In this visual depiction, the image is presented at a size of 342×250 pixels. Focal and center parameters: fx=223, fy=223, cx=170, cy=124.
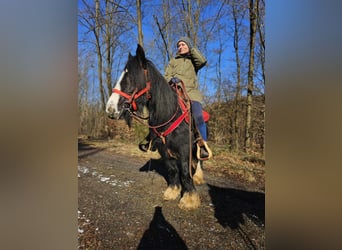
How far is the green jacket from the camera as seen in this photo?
1.35 meters

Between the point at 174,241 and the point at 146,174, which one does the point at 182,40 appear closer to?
the point at 146,174

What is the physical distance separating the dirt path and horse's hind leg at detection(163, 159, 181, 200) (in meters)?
0.06

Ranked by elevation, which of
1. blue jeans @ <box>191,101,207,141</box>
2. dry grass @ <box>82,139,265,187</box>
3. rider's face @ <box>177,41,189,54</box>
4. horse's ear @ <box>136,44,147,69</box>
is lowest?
dry grass @ <box>82,139,265,187</box>

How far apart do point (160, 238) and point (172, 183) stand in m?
0.51

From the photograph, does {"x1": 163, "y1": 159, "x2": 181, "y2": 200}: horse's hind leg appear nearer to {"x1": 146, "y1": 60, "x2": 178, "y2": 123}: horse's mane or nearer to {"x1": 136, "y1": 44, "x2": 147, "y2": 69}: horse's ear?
{"x1": 146, "y1": 60, "x2": 178, "y2": 123}: horse's mane

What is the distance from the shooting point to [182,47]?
1.33 metres

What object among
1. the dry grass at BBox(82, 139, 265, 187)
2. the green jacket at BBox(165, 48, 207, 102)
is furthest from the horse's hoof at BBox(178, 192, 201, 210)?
the green jacket at BBox(165, 48, 207, 102)

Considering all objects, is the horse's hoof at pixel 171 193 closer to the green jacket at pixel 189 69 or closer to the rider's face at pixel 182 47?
the green jacket at pixel 189 69

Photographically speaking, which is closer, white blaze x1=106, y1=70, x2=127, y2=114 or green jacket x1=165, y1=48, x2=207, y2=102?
white blaze x1=106, y1=70, x2=127, y2=114

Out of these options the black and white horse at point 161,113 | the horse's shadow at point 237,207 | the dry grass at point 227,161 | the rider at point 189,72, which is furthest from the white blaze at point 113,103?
the horse's shadow at point 237,207

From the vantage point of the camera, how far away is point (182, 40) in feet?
4.32
